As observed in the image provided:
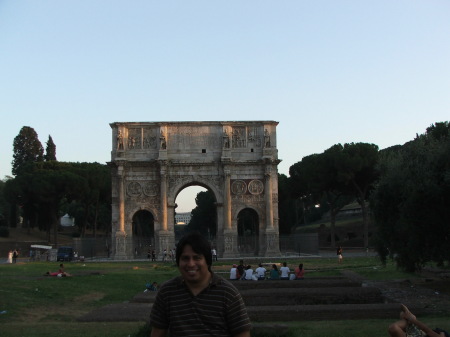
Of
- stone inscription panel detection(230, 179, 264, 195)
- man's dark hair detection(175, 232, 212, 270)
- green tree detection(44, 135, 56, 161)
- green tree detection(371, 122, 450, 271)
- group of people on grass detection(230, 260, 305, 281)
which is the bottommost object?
group of people on grass detection(230, 260, 305, 281)

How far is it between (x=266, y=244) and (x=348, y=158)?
11.4 meters

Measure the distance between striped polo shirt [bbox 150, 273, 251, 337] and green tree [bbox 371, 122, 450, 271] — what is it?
12043 millimetres

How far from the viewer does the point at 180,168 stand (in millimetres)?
40531

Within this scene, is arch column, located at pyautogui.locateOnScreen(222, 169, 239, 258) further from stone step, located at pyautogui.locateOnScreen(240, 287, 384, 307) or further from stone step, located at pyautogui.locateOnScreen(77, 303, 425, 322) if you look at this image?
stone step, located at pyautogui.locateOnScreen(77, 303, 425, 322)

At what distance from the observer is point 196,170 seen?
40.6 m

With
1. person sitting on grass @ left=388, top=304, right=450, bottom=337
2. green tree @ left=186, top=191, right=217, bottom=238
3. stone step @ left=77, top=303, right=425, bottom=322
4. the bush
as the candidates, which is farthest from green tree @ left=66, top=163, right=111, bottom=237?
person sitting on grass @ left=388, top=304, right=450, bottom=337

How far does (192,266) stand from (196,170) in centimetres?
3693

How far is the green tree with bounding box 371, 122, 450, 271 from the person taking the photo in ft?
49.4

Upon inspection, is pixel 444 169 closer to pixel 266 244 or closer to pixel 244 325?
pixel 244 325

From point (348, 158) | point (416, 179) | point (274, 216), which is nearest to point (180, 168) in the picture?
point (274, 216)

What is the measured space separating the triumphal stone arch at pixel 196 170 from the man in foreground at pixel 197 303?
36031 millimetres

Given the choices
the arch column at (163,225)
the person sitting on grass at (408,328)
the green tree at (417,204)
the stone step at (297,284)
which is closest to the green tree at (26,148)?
the arch column at (163,225)

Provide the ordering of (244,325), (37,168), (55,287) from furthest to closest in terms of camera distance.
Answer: (37,168)
(55,287)
(244,325)

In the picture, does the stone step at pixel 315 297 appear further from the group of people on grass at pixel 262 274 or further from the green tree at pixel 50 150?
the green tree at pixel 50 150
